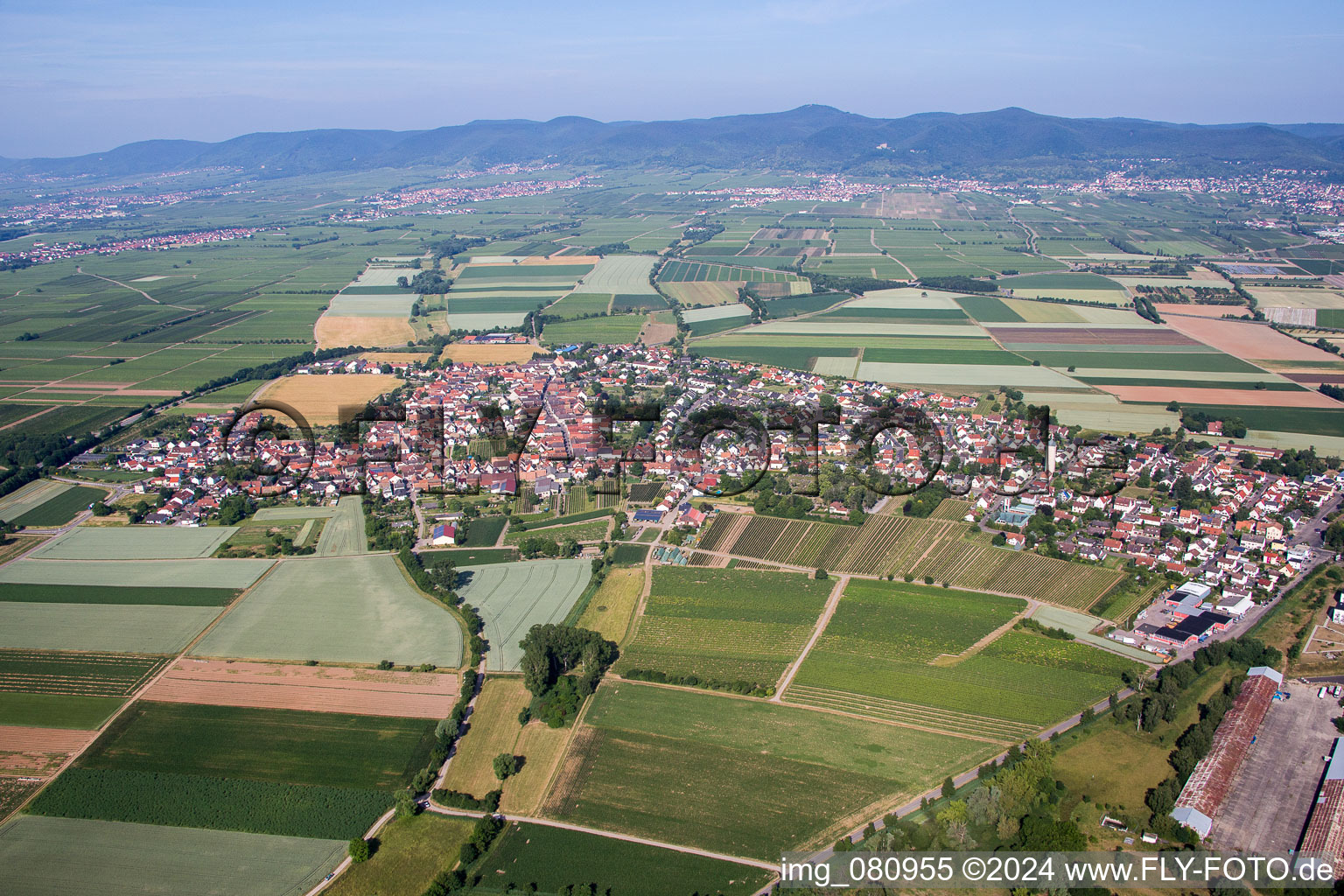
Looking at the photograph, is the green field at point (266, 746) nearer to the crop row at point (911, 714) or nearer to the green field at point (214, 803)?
the green field at point (214, 803)

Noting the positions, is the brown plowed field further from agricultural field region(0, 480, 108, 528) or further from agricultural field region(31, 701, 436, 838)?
agricultural field region(0, 480, 108, 528)

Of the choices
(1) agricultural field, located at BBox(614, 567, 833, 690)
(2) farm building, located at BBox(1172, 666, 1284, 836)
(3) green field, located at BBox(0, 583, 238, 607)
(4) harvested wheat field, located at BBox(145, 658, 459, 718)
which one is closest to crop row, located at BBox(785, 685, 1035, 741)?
(1) agricultural field, located at BBox(614, 567, 833, 690)

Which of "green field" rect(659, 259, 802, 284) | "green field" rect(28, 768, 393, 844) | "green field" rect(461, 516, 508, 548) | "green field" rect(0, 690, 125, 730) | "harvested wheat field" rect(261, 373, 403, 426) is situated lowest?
"green field" rect(28, 768, 393, 844)

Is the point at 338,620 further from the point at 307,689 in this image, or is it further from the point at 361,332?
the point at 361,332

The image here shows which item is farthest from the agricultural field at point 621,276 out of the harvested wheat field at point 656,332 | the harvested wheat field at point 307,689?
the harvested wheat field at point 307,689

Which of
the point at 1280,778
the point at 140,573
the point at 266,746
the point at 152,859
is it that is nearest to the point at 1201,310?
the point at 1280,778
